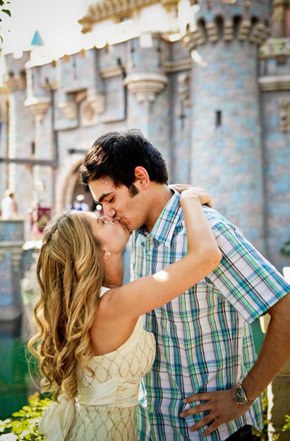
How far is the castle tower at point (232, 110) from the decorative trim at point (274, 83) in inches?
6.7

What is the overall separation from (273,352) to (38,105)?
16.7m

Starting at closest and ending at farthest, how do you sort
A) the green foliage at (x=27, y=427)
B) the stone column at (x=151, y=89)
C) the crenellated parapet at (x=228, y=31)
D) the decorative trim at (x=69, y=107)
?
the green foliage at (x=27, y=427) < the crenellated parapet at (x=228, y=31) < the stone column at (x=151, y=89) < the decorative trim at (x=69, y=107)

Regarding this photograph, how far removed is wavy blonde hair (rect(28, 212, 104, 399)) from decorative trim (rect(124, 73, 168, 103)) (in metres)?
12.3

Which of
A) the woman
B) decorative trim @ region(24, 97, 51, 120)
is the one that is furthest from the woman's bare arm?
decorative trim @ region(24, 97, 51, 120)

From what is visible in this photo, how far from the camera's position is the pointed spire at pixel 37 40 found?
54.1 feet

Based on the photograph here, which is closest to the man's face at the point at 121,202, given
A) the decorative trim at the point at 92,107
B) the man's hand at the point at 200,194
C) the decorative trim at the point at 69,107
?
the man's hand at the point at 200,194

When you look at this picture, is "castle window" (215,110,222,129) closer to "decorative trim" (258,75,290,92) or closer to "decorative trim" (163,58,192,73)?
"decorative trim" (258,75,290,92)

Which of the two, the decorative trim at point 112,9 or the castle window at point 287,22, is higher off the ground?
the decorative trim at point 112,9

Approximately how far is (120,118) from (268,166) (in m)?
4.11

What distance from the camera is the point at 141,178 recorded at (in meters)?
1.80

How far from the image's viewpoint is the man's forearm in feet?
5.21

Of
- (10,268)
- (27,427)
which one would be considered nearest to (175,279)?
(27,427)

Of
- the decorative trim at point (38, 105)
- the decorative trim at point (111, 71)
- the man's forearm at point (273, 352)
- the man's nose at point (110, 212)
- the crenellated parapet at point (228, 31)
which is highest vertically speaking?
the crenellated parapet at point (228, 31)

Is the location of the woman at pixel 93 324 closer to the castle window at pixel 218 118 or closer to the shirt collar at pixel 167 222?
the shirt collar at pixel 167 222
